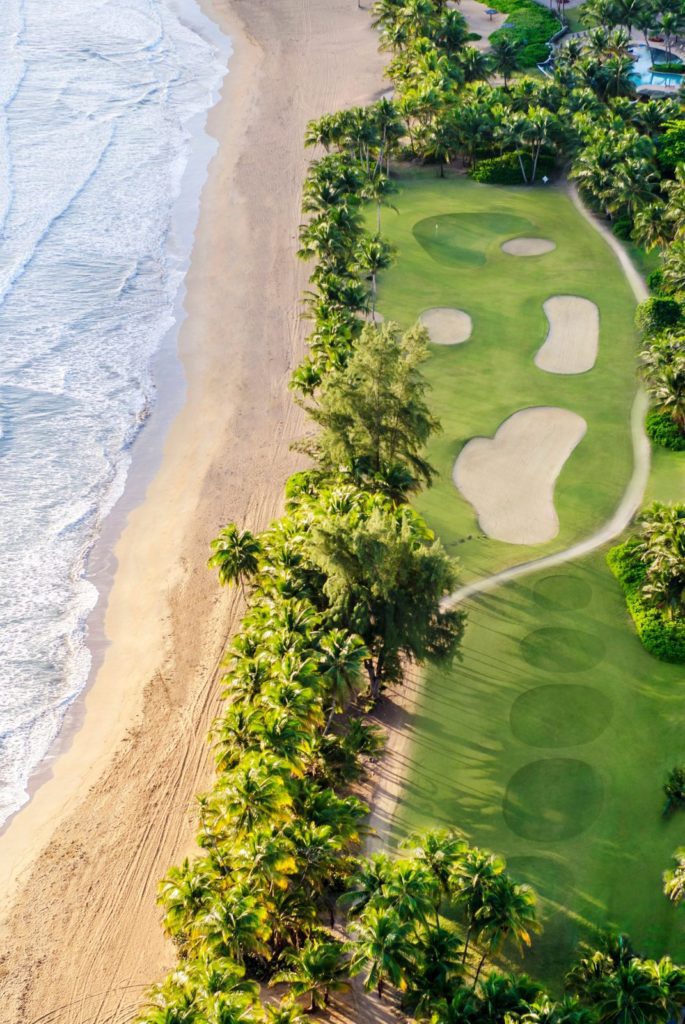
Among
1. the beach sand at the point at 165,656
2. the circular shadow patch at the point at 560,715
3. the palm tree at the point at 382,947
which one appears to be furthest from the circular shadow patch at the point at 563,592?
the palm tree at the point at 382,947

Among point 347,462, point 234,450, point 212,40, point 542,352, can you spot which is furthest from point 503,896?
point 212,40

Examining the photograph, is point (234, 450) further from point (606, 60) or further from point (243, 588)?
point (606, 60)

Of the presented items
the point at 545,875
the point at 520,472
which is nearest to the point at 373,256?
the point at 520,472

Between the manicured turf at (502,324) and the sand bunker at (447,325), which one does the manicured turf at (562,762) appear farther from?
the sand bunker at (447,325)

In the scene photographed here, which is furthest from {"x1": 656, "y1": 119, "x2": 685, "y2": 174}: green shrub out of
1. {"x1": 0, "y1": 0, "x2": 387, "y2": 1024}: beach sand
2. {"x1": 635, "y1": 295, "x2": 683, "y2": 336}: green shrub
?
{"x1": 0, "y1": 0, "x2": 387, "y2": 1024}: beach sand

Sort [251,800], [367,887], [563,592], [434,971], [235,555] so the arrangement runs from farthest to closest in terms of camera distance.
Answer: [563,592], [235,555], [251,800], [367,887], [434,971]

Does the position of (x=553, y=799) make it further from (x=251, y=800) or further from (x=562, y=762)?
(x=251, y=800)
